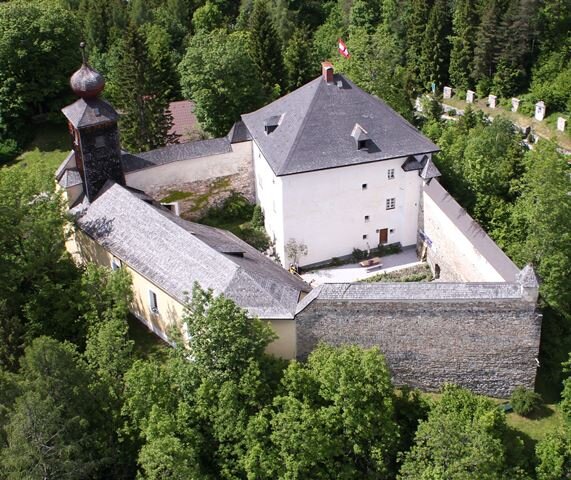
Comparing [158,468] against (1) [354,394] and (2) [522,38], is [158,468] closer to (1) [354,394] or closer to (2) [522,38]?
(1) [354,394]

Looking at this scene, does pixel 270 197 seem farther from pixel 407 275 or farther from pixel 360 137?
pixel 407 275

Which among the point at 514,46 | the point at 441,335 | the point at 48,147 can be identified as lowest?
the point at 48,147

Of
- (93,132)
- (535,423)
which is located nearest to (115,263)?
(93,132)

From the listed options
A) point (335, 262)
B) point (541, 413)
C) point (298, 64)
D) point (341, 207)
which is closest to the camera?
point (541, 413)

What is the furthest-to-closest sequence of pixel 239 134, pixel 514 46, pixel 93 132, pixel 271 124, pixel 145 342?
1. pixel 514 46
2. pixel 239 134
3. pixel 271 124
4. pixel 93 132
5. pixel 145 342

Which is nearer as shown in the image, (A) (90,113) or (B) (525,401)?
(B) (525,401)

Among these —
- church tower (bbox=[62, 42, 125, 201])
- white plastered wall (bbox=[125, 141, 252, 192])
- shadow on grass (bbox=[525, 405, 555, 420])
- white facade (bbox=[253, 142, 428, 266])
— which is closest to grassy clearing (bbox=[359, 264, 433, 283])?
white facade (bbox=[253, 142, 428, 266])

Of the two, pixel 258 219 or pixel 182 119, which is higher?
pixel 182 119

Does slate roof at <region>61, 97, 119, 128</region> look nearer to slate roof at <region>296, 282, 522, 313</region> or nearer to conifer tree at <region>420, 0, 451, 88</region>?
slate roof at <region>296, 282, 522, 313</region>
